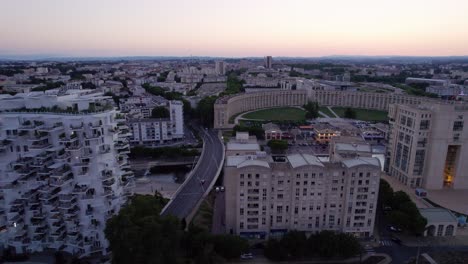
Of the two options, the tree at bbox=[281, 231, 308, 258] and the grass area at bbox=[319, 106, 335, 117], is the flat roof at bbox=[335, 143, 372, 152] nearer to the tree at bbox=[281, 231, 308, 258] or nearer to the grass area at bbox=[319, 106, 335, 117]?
the tree at bbox=[281, 231, 308, 258]

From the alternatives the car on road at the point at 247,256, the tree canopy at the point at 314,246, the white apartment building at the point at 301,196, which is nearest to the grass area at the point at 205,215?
the white apartment building at the point at 301,196

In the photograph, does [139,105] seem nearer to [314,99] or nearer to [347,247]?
[314,99]

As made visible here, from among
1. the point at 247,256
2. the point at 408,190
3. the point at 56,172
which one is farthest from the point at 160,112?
the point at 408,190

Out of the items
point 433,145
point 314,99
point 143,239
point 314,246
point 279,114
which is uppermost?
point 433,145

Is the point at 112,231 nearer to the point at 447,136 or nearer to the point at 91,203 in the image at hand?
the point at 91,203

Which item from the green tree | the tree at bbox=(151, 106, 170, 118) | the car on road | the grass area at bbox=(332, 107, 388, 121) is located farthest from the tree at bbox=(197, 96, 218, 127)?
the green tree

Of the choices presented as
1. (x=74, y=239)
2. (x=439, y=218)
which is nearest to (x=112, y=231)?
(x=74, y=239)

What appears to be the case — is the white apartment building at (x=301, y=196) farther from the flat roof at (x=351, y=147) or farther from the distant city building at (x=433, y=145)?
the distant city building at (x=433, y=145)
